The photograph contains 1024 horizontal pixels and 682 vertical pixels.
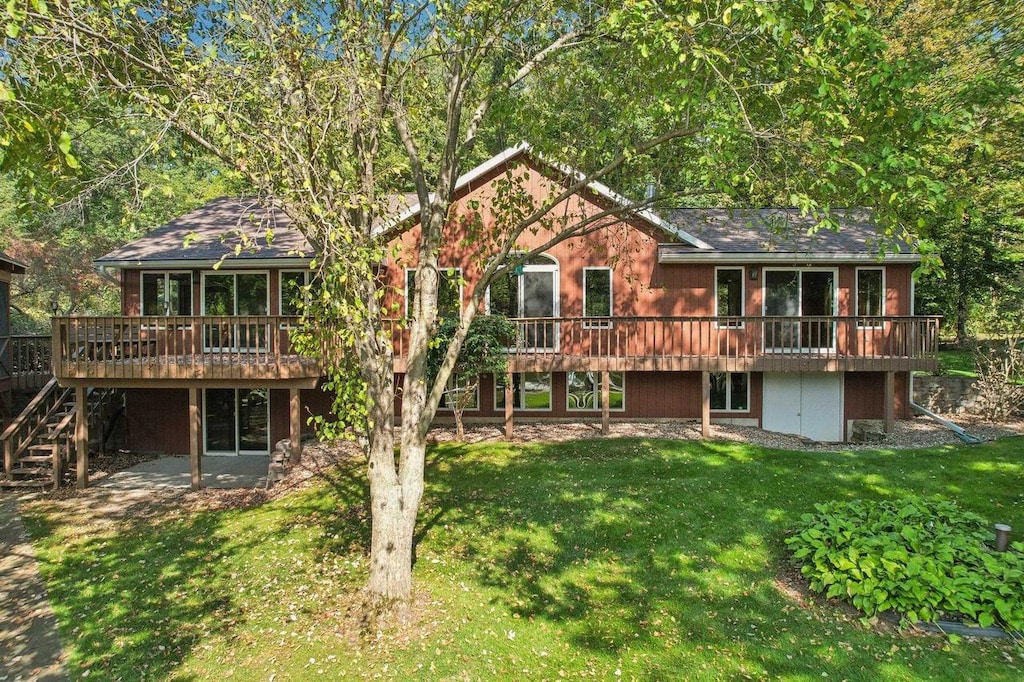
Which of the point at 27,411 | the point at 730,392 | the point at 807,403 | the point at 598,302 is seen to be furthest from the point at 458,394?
the point at 27,411

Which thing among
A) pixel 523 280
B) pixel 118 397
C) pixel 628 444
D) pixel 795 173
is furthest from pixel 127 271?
pixel 795 173

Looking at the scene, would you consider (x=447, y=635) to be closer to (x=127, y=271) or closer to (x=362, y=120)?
(x=362, y=120)

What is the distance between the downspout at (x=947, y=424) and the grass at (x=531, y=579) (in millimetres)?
1390

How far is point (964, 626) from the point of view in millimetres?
5578

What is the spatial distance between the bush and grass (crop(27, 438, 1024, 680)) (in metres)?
0.32

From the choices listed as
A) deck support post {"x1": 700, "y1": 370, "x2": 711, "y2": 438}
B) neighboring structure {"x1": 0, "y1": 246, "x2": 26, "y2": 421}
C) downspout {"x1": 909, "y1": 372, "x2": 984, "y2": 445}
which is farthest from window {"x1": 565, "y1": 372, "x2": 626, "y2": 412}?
neighboring structure {"x1": 0, "y1": 246, "x2": 26, "y2": 421}

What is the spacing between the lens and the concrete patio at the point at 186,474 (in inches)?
467

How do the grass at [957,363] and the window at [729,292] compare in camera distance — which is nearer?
the window at [729,292]

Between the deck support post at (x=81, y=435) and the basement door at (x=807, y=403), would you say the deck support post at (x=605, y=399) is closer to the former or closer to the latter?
the basement door at (x=807, y=403)

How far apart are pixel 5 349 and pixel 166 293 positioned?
4010mm

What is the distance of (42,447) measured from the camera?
38.9 ft

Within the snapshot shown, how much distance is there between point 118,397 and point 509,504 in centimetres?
1207

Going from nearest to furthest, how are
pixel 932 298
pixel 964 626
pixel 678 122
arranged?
pixel 964 626 → pixel 678 122 → pixel 932 298

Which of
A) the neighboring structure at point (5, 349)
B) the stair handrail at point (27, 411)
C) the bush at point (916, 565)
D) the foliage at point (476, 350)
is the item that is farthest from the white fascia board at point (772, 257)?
the neighboring structure at point (5, 349)
